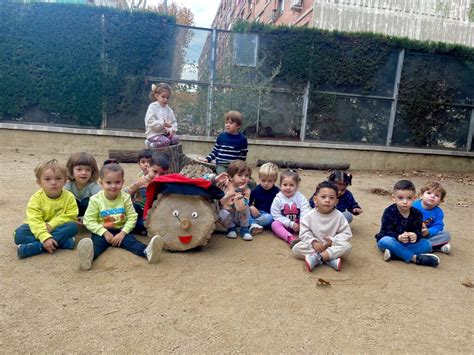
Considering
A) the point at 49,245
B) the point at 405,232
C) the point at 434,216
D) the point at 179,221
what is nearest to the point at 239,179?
the point at 179,221

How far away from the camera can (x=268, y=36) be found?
392 inches

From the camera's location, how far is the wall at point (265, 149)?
9.48 metres

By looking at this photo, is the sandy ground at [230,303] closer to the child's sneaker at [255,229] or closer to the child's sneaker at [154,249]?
the child's sneaker at [154,249]

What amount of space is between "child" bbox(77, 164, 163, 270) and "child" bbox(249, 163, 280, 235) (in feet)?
4.57

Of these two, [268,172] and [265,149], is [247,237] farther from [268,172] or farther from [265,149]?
[265,149]

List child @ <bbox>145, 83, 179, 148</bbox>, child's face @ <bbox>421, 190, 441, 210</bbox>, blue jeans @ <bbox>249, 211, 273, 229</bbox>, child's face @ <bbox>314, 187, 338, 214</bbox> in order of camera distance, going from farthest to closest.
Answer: child @ <bbox>145, 83, 179, 148</bbox> → blue jeans @ <bbox>249, 211, 273, 229</bbox> → child's face @ <bbox>421, 190, 441, 210</bbox> → child's face @ <bbox>314, 187, 338, 214</bbox>

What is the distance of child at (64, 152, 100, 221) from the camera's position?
4.13 m

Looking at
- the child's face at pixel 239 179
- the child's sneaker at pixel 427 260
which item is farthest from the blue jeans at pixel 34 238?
the child's sneaker at pixel 427 260

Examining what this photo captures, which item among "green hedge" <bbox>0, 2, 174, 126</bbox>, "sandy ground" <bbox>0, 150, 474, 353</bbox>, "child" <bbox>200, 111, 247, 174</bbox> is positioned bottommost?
"sandy ground" <bbox>0, 150, 474, 353</bbox>

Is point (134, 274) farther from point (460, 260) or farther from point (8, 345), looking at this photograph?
point (460, 260)

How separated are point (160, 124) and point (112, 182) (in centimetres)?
260

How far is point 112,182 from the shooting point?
145 inches

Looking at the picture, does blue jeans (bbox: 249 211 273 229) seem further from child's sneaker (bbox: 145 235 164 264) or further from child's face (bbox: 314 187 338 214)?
child's sneaker (bbox: 145 235 164 264)

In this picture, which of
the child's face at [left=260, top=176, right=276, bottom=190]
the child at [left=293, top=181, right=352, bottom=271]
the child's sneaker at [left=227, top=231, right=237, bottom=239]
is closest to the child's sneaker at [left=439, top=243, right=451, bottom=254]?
the child at [left=293, top=181, right=352, bottom=271]
